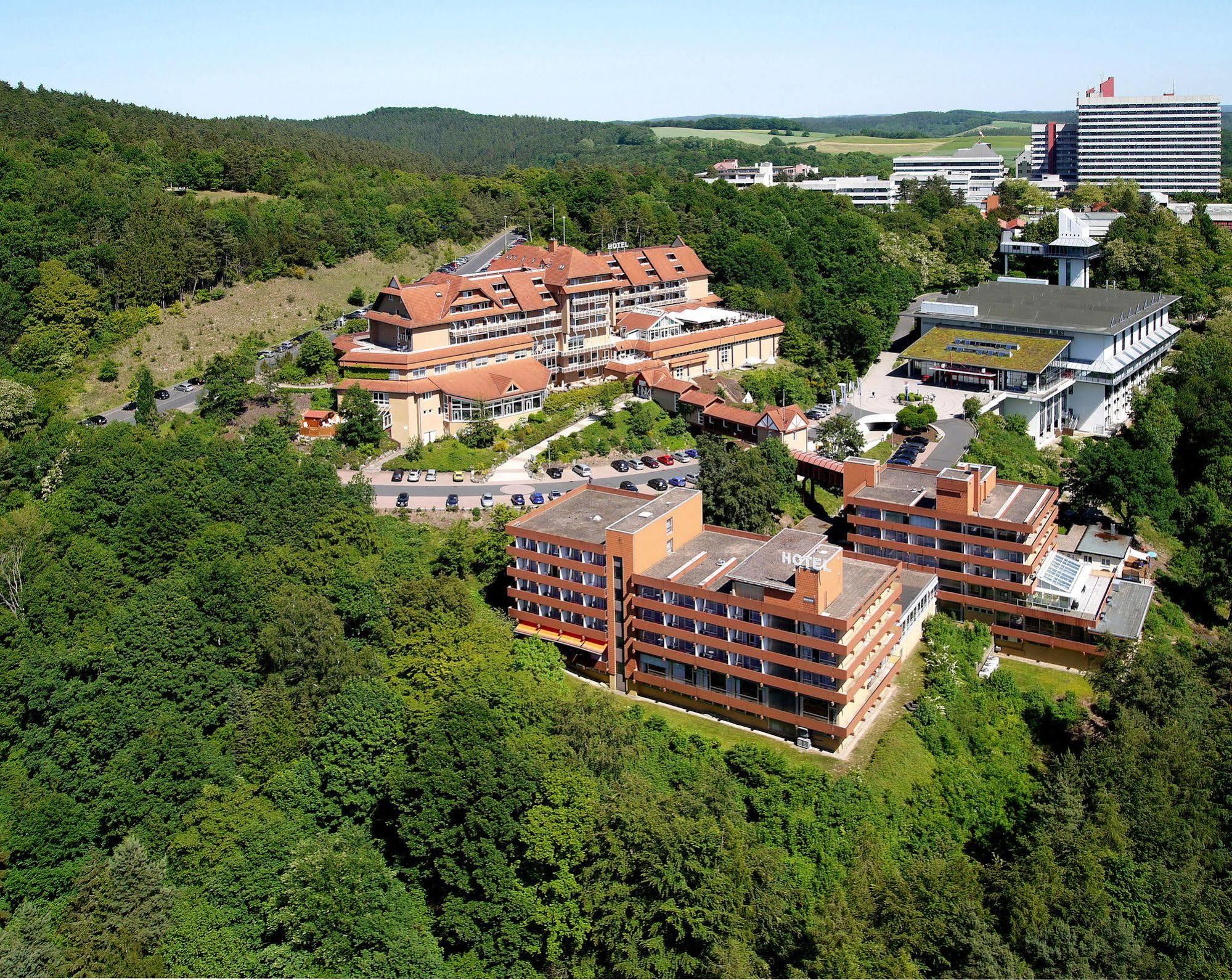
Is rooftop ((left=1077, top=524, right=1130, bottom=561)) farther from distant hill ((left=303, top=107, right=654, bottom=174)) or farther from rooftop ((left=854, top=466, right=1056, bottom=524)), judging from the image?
distant hill ((left=303, top=107, right=654, bottom=174))

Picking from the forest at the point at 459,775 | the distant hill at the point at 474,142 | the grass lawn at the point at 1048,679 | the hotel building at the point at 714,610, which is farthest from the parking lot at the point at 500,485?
the distant hill at the point at 474,142

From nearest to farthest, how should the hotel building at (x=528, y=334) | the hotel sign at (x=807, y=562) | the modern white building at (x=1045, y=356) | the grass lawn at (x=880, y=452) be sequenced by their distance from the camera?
the hotel sign at (x=807, y=562) → the hotel building at (x=528, y=334) → the grass lawn at (x=880, y=452) → the modern white building at (x=1045, y=356)

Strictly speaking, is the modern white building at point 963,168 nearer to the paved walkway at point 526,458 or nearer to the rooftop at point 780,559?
the paved walkway at point 526,458

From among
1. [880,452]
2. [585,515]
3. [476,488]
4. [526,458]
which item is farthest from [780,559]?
[880,452]

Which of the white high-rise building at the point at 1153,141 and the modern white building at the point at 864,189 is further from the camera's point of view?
the white high-rise building at the point at 1153,141

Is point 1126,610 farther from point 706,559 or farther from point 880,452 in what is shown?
point 706,559

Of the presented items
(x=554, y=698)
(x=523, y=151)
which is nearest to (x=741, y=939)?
(x=554, y=698)

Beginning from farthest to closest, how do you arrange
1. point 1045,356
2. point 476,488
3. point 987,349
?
1. point 987,349
2. point 1045,356
3. point 476,488
